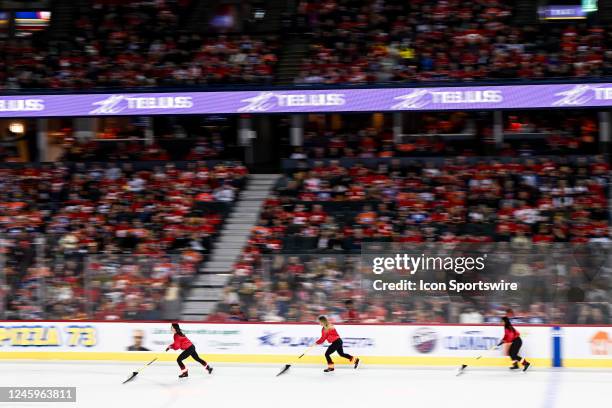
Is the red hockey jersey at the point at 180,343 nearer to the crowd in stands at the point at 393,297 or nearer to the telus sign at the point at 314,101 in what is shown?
the crowd in stands at the point at 393,297

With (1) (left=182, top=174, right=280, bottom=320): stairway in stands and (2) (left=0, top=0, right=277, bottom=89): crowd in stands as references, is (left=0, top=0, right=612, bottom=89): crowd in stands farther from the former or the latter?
(1) (left=182, top=174, right=280, bottom=320): stairway in stands

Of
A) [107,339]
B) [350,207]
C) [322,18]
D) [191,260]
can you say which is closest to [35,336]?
[107,339]

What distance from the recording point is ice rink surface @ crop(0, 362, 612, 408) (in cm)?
1659

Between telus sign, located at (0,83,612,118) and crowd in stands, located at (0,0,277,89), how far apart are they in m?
0.81

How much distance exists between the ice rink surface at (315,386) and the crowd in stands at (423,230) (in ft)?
4.08

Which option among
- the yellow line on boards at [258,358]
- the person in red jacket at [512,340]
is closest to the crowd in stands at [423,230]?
the person in red jacket at [512,340]

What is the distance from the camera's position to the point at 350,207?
2366cm

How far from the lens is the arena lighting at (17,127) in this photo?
2917 centimetres

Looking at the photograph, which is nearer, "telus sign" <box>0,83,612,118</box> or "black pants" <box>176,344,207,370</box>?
"black pants" <box>176,344,207,370</box>

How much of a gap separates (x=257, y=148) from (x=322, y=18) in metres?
4.15

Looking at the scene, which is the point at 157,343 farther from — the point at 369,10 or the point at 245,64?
the point at 369,10

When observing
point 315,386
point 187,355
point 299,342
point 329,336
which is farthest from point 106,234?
point 315,386

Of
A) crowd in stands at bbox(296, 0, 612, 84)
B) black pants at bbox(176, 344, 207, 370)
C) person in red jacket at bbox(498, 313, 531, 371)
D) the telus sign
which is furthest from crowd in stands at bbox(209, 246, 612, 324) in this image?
crowd in stands at bbox(296, 0, 612, 84)

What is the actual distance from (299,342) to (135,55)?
11.4 meters
